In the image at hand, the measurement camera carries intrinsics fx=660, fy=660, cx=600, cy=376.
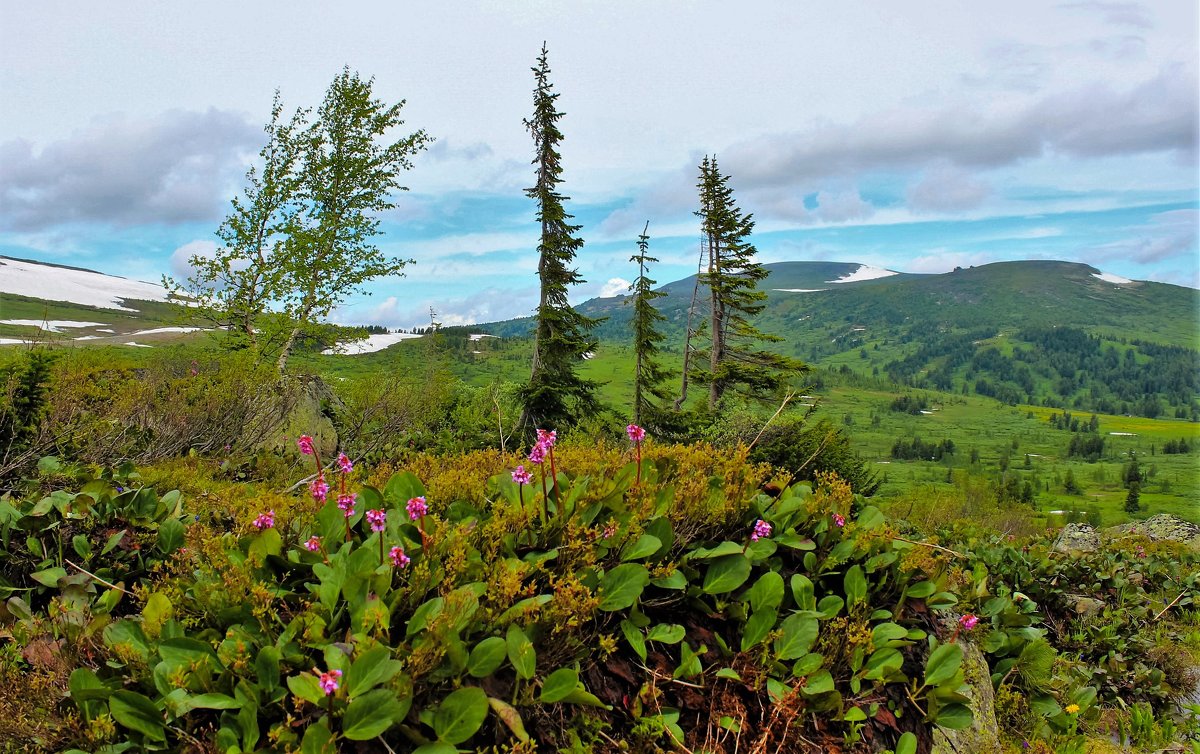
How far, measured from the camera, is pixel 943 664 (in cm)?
315

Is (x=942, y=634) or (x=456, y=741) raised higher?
(x=456, y=741)

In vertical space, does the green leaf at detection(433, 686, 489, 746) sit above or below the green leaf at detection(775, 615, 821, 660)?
above

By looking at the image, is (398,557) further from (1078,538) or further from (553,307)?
(553,307)

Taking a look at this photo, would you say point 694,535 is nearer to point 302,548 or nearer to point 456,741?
point 456,741

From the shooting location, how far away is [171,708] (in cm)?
209

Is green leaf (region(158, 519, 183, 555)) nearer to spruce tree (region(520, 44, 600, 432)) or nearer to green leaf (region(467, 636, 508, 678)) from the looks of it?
green leaf (region(467, 636, 508, 678))

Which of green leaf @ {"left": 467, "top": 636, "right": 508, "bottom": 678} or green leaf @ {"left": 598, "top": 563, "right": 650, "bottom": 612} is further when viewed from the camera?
green leaf @ {"left": 598, "top": 563, "right": 650, "bottom": 612}

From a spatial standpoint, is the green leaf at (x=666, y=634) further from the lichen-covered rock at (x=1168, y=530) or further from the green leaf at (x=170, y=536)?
the lichen-covered rock at (x=1168, y=530)

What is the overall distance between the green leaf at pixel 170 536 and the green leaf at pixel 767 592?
296 centimetres

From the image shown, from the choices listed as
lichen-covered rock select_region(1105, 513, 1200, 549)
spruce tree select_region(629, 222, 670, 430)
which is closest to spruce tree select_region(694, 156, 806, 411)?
spruce tree select_region(629, 222, 670, 430)

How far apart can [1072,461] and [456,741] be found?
22787 centimetres

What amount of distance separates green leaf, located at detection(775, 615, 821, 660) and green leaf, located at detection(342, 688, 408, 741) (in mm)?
1676

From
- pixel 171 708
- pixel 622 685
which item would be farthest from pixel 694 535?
pixel 171 708

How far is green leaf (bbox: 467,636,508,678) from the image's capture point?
2219mm
